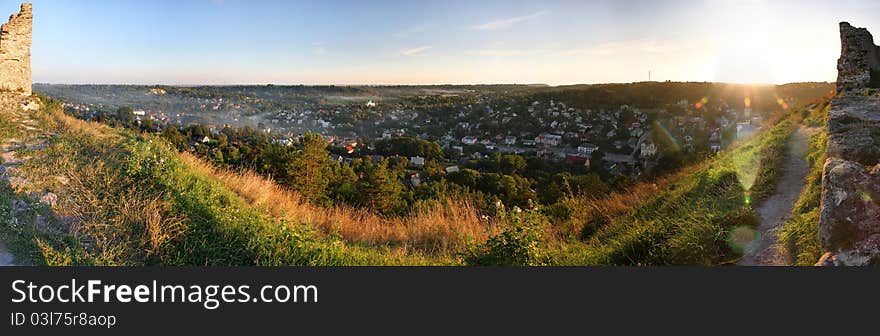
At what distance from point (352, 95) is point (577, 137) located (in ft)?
83.0

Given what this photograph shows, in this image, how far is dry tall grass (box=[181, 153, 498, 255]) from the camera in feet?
20.1

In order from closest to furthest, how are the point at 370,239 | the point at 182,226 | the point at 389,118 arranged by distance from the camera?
the point at 182,226, the point at 370,239, the point at 389,118

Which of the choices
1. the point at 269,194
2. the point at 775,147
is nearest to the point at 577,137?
the point at 775,147

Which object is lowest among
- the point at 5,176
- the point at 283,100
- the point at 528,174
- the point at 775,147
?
the point at 528,174

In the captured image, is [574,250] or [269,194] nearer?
[574,250]

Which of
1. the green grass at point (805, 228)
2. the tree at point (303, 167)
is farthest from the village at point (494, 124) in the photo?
the green grass at point (805, 228)

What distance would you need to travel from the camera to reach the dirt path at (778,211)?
4.28m

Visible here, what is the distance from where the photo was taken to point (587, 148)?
121ft

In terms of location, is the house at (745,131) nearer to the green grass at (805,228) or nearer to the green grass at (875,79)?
the green grass at (875,79)

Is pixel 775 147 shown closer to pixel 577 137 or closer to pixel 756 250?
pixel 756 250

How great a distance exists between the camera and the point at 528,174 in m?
30.6

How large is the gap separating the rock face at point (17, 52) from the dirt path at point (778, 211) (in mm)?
15581

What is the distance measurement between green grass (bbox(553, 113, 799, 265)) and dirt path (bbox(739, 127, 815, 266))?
116mm

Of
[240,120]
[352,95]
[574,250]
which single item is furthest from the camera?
[352,95]
